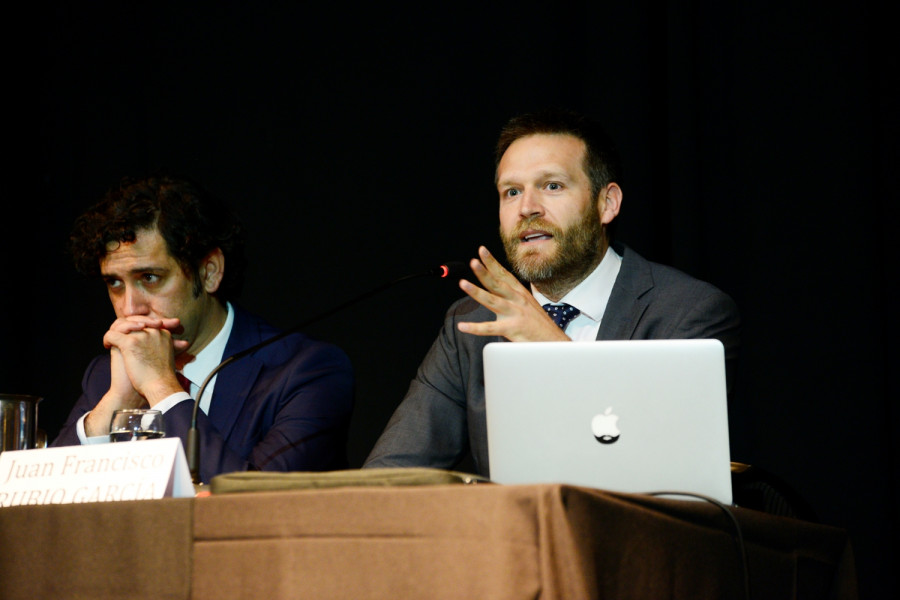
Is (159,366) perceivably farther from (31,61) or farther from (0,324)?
(31,61)

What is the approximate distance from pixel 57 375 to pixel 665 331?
7.12 feet

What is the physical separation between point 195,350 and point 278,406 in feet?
1.20

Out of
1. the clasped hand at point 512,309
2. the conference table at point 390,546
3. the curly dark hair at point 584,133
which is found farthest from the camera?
the curly dark hair at point 584,133

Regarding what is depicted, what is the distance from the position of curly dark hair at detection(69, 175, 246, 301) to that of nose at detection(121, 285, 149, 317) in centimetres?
12

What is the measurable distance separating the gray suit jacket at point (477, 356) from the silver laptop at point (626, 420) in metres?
0.91

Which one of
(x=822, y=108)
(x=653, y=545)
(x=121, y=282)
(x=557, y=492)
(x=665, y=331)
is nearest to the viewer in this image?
(x=557, y=492)

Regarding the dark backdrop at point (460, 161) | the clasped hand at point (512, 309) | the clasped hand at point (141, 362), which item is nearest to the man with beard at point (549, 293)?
the clasped hand at point (512, 309)

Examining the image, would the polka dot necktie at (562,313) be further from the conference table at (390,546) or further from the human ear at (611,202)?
the conference table at (390,546)

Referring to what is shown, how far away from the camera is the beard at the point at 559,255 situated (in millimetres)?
2475

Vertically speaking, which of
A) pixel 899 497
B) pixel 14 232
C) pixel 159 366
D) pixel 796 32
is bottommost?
pixel 899 497

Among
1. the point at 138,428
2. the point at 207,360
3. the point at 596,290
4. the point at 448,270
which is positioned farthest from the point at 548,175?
the point at 138,428

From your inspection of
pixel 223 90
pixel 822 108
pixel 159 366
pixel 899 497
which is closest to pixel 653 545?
pixel 159 366

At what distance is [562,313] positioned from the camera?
2.40 metres

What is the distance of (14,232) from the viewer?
335 centimetres
